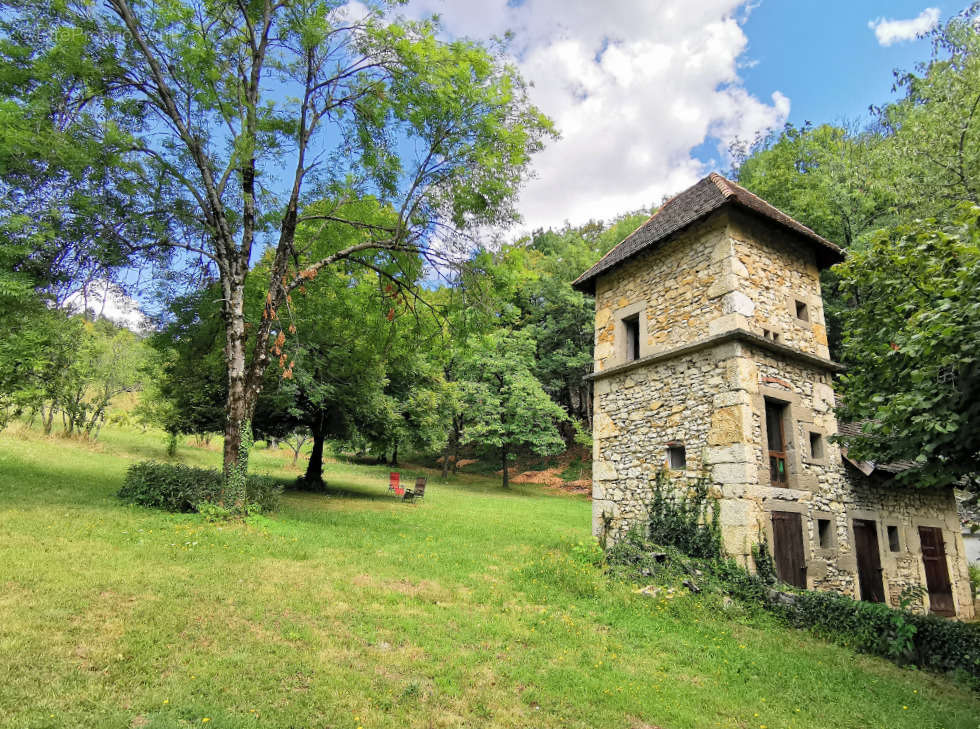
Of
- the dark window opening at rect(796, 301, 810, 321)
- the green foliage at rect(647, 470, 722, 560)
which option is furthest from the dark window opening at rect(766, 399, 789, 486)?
the dark window opening at rect(796, 301, 810, 321)

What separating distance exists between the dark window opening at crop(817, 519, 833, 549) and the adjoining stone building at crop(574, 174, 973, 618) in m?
0.04

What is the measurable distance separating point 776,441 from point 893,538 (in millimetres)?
4618

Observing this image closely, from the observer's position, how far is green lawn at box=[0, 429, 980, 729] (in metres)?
3.91

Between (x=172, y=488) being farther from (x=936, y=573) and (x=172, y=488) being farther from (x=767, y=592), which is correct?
(x=936, y=573)

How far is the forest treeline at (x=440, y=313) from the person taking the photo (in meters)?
5.97

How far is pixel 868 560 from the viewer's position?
10.9 m

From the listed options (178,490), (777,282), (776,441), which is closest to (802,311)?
(777,282)

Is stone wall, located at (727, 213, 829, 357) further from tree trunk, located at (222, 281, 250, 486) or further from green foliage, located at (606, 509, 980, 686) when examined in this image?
tree trunk, located at (222, 281, 250, 486)

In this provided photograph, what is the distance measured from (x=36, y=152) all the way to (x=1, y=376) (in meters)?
A: 4.59

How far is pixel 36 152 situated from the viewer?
8633mm

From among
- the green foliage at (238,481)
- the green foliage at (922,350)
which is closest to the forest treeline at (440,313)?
the green foliage at (922,350)

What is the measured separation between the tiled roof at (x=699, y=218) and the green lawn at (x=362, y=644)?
7291mm

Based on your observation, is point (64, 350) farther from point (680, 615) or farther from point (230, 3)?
point (680, 615)

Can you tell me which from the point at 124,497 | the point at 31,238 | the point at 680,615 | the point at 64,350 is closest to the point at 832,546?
the point at 680,615
